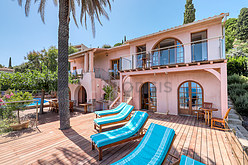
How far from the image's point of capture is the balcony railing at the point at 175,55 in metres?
7.13

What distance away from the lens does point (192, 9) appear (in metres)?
22.8

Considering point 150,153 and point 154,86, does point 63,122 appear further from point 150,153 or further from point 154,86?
point 154,86

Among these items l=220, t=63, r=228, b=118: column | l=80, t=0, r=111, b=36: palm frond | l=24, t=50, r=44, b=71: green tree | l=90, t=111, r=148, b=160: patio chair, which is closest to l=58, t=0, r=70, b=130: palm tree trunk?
l=80, t=0, r=111, b=36: palm frond

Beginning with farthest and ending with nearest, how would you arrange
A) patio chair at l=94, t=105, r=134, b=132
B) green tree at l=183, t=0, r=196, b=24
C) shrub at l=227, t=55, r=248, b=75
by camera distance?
green tree at l=183, t=0, r=196, b=24 < shrub at l=227, t=55, r=248, b=75 < patio chair at l=94, t=105, r=134, b=132

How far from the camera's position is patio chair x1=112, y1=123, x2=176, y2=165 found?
2.51 m

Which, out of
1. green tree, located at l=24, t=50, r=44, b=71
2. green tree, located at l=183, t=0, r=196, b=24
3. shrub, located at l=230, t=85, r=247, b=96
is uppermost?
green tree, located at l=183, t=0, r=196, b=24

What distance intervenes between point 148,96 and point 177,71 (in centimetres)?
335

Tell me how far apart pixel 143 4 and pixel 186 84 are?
31.9 ft

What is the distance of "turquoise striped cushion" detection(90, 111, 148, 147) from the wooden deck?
480mm

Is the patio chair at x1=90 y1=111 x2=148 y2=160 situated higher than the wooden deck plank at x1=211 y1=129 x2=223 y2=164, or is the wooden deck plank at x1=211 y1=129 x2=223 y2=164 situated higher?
the patio chair at x1=90 y1=111 x2=148 y2=160

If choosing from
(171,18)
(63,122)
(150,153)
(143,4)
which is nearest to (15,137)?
(63,122)

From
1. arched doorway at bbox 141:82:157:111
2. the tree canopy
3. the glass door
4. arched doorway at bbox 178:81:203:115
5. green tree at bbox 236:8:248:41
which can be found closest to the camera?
arched doorway at bbox 178:81:203:115

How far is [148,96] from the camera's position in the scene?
393 inches

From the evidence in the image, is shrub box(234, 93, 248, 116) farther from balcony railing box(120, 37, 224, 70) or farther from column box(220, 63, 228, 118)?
balcony railing box(120, 37, 224, 70)
